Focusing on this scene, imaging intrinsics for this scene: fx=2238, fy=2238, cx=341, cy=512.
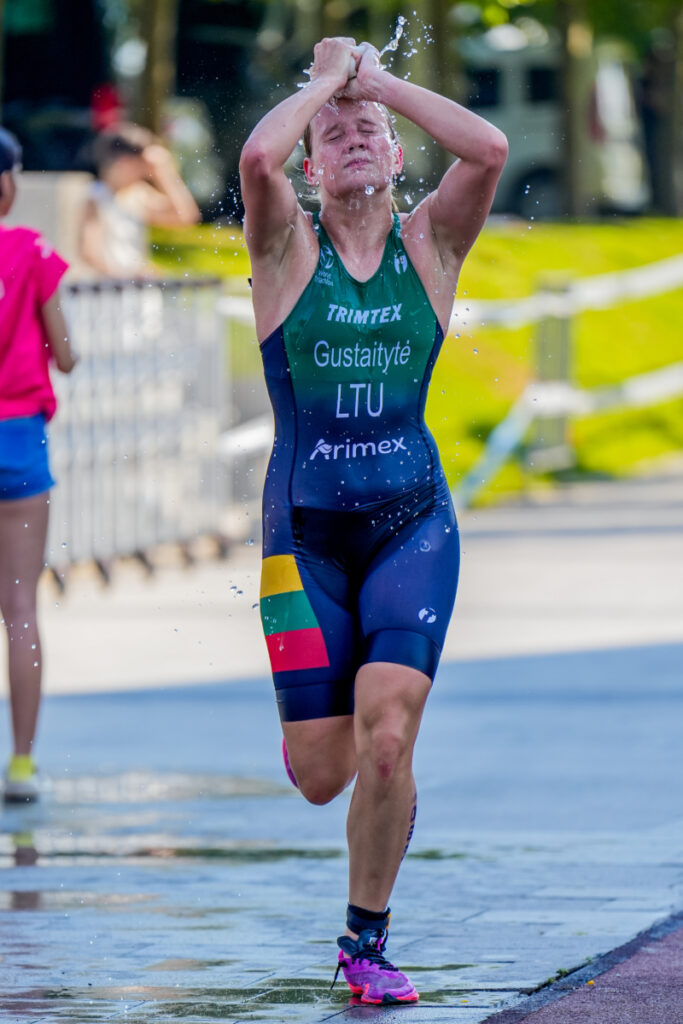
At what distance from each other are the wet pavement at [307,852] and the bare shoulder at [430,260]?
60.4 inches

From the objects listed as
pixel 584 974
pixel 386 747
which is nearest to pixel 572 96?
pixel 584 974

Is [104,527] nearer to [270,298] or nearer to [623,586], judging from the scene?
[623,586]

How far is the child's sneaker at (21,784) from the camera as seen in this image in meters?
7.31

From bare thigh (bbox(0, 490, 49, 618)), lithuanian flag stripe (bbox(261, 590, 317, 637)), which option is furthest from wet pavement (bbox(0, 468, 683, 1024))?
lithuanian flag stripe (bbox(261, 590, 317, 637))

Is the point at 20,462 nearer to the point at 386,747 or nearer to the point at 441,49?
the point at 386,747

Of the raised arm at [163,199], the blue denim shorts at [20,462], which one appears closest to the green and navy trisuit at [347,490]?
the blue denim shorts at [20,462]

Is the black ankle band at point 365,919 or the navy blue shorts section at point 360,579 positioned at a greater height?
the navy blue shorts section at point 360,579

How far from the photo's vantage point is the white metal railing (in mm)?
11969

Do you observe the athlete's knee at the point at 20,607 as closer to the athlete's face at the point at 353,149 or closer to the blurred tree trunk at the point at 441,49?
the athlete's face at the point at 353,149

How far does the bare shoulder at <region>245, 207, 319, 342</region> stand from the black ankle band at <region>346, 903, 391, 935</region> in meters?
1.28

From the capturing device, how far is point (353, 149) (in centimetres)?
498

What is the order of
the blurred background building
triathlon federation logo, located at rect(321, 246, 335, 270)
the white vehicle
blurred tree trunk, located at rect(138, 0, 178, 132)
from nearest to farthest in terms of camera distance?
triathlon federation logo, located at rect(321, 246, 335, 270) → blurred tree trunk, located at rect(138, 0, 178, 132) → the blurred background building → the white vehicle

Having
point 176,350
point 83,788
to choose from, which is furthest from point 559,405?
point 83,788

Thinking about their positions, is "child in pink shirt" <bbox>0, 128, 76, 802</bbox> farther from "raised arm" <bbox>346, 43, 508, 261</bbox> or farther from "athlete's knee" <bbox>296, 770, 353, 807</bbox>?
"raised arm" <bbox>346, 43, 508, 261</bbox>
